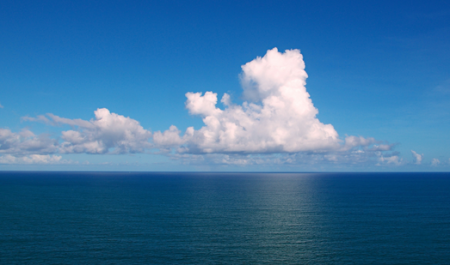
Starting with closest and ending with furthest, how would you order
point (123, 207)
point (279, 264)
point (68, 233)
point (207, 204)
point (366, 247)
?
point (279, 264) → point (366, 247) → point (68, 233) → point (123, 207) → point (207, 204)

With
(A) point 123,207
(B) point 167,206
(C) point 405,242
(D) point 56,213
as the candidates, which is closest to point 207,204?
(B) point 167,206

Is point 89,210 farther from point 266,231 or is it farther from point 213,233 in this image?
point 266,231

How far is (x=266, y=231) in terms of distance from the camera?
226 ft

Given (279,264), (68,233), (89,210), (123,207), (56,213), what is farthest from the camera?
(123,207)

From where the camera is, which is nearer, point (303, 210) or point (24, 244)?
point (24, 244)

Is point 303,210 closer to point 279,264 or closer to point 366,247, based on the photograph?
point 366,247

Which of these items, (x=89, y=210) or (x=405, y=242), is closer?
(x=405, y=242)

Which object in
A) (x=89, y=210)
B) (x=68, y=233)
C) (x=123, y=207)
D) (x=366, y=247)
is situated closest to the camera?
(x=366, y=247)

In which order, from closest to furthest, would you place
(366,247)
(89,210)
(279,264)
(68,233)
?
(279,264), (366,247), (68,233), (89,210)

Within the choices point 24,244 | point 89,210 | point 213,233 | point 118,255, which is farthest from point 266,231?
point 89,210

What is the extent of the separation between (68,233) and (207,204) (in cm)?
5245

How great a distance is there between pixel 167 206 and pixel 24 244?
165 feet

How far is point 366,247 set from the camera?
57281 millimetres

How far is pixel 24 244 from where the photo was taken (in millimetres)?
57594
